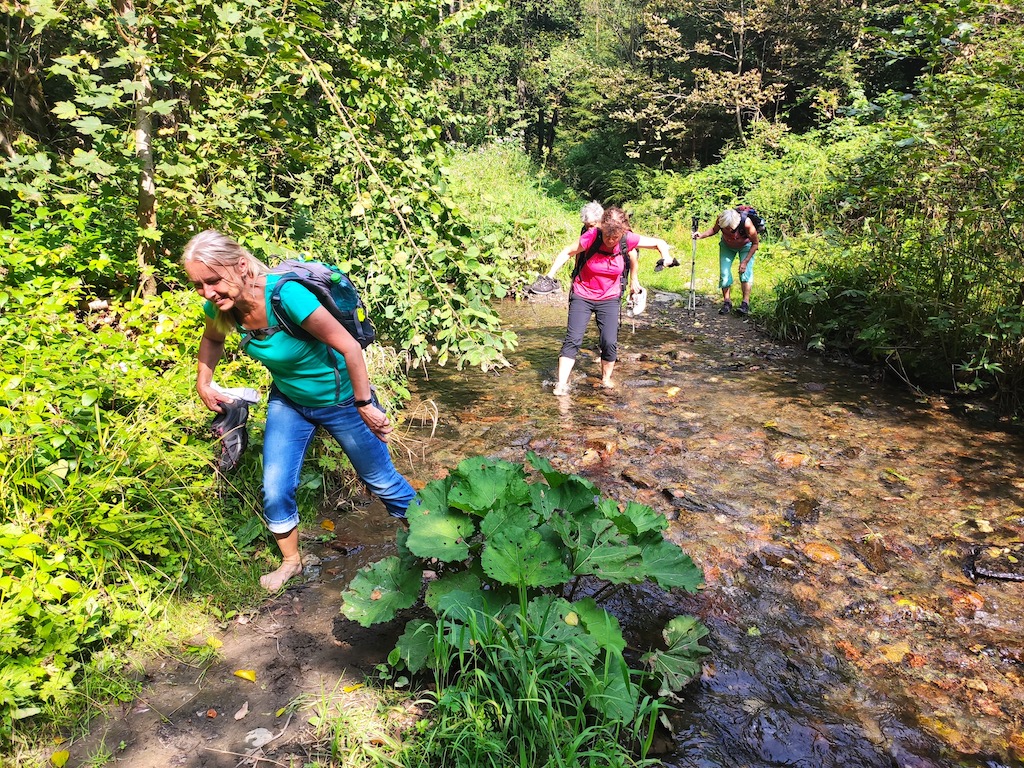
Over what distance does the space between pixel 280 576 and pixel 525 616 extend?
1700 mm

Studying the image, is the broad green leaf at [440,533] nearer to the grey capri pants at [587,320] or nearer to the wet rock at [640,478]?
the wet rock at [640,478]

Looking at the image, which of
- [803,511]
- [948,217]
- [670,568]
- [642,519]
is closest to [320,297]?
[642,519]

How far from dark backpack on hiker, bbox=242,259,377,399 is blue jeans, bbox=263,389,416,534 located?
199 mm

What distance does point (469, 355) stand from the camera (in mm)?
4816

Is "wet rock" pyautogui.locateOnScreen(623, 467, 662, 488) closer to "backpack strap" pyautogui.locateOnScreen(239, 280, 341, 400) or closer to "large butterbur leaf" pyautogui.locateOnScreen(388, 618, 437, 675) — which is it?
"large butterbur leaf" pyautogui.locateOnScreen(388, 618, 437, 675)

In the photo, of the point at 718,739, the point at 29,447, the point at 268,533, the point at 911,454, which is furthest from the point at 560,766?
the point at 911,454

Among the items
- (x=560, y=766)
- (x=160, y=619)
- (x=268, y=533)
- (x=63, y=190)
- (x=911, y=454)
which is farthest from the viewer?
(x=911, y=454)

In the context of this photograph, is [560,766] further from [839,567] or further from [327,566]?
[839,567]

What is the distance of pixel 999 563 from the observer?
149 inches

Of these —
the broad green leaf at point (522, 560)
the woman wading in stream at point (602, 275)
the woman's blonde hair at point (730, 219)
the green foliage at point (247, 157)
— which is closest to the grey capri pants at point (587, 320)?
the woman wading in stream at point (602, 275)

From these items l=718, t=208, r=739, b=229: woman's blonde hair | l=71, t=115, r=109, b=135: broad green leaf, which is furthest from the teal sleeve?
l=718, t=208, r=739, b=229: woman's blonde hair

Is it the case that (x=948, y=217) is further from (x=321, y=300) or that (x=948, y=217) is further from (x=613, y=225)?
(x=321, y=300)

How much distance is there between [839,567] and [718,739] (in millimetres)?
1717

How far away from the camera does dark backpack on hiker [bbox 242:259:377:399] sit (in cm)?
279
